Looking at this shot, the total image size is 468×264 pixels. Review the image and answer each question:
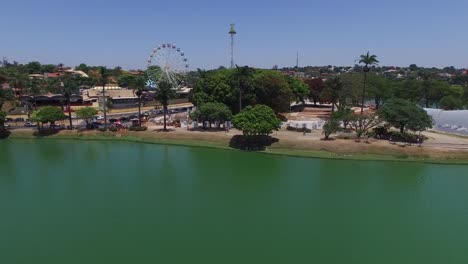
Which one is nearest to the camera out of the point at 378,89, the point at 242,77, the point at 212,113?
the point at 212,113

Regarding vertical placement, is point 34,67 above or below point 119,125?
above

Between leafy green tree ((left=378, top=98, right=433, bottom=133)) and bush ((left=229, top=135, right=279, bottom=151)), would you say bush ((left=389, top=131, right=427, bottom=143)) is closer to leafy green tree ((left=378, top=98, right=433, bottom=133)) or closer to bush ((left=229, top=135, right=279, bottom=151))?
leafy green tree ((left=378, top=98, right=433, bottom=133))

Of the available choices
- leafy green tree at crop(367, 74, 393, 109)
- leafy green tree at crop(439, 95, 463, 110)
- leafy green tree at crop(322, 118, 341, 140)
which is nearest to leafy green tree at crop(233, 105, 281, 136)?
leafy green tree at crop(322, 118, 341, 140)

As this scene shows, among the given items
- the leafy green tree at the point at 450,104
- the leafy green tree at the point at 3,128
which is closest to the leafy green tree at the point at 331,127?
→ the leafy green tree at the point at 450,104

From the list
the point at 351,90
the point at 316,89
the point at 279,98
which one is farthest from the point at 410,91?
the point at 279,98

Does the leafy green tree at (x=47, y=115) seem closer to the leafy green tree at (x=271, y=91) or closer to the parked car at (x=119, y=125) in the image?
the parked car at (x=119, y=125)

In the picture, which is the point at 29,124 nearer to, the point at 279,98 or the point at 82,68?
the point at 279,98
